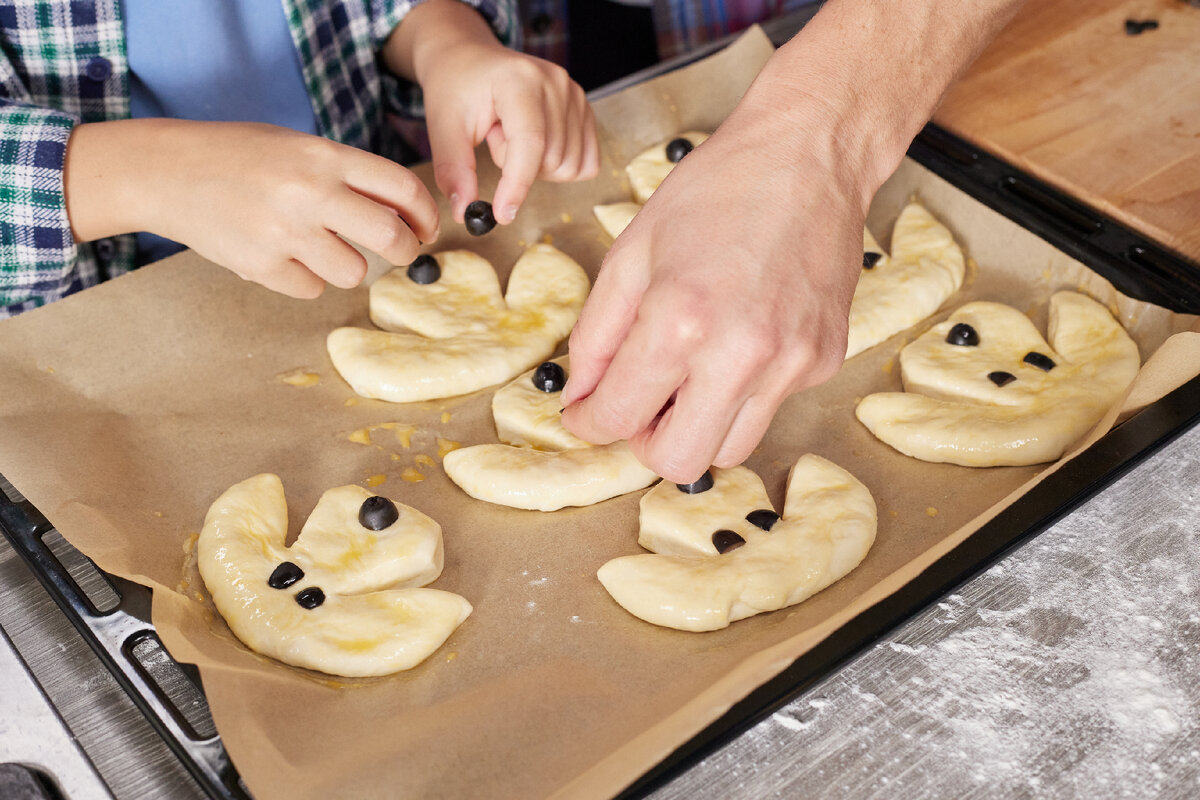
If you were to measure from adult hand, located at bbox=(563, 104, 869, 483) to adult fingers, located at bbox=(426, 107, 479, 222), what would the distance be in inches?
21.9

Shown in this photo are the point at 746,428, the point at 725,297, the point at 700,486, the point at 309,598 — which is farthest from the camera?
the point at 700,486

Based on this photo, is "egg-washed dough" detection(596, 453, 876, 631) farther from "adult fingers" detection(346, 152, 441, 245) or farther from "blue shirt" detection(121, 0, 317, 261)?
"blue shirt" detection(121, 0, 317, 261)

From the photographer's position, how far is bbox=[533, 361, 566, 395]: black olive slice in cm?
146

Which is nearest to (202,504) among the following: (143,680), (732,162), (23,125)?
(143,680)

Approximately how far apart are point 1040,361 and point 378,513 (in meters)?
1.00

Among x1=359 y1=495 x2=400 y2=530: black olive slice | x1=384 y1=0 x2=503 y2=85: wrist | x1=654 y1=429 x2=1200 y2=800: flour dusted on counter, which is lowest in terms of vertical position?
x1=654 y1=429 x2=1200 y2=800: flour dusted on counter

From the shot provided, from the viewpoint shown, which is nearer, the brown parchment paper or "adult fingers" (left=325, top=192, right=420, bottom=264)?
the brown parchment paper

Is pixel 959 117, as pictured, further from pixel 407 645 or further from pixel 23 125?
pixel 23 125

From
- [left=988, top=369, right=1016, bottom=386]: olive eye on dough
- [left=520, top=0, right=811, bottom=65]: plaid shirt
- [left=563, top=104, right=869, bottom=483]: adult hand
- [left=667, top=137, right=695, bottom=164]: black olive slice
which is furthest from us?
[left=520, top=0, right=811, bottom=65]: plaid shirt

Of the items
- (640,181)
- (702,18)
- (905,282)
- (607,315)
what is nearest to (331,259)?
(607,315)

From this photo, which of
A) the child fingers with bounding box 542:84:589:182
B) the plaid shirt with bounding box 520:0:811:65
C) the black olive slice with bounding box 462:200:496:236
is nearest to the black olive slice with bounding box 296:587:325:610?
the black olive slice with bounding box 462:200:496:236

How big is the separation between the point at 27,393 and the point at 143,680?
1.78 feet

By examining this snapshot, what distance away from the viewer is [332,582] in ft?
4.02

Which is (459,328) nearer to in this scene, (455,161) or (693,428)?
(455,161)
